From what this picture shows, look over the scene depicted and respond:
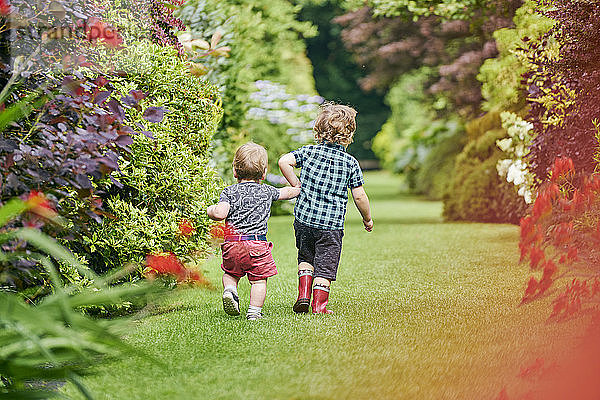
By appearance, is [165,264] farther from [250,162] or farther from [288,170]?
[288,170]

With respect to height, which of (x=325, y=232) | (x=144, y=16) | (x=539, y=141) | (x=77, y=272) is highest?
(x=144, y=16)

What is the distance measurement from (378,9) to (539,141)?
4907 millimetres

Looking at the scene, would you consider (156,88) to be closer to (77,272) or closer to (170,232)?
(170,232)

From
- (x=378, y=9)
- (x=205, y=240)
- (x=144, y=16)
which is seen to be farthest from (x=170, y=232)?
(x=378, y=9)

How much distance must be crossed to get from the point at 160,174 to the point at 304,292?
4.18 ft

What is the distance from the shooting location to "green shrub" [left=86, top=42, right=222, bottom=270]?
17.4 ft

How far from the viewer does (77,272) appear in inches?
193

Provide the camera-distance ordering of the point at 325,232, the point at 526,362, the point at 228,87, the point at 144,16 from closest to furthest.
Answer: the point at 526,362 → the point at 325,232 → the point at 144,16 → the point at 228,87

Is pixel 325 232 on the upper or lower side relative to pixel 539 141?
lower

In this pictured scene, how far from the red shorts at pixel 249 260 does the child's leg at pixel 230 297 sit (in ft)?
0.13

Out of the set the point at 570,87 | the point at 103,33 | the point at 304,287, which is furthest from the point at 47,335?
the point at 570,87

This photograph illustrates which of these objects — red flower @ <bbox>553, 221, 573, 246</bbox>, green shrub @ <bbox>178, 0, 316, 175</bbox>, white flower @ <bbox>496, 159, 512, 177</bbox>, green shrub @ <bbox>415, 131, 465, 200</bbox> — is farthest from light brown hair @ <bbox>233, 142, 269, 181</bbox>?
green shrub @ <bbox>415, 131, 465, 200</bbox>

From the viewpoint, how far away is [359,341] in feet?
14.5

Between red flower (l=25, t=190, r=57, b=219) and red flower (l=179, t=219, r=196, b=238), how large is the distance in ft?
5.20
